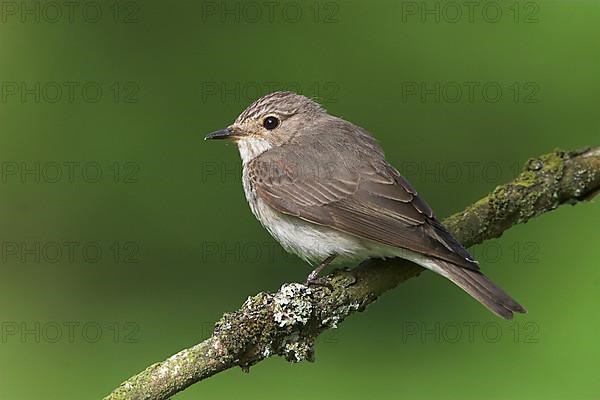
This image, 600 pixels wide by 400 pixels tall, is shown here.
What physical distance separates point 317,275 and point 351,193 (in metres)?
0.47

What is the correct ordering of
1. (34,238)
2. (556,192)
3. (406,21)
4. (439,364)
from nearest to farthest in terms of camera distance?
(556,192), (439,364), (34,238), (406,21)

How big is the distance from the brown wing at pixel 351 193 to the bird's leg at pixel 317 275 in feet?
0.63

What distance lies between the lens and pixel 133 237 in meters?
6.74

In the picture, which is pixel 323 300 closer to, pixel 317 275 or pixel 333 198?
pixel 317 275

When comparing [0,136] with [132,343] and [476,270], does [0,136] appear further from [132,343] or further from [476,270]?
[476,270]

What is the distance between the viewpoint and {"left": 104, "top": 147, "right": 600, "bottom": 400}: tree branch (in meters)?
3.83

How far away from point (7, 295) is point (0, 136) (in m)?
1.48

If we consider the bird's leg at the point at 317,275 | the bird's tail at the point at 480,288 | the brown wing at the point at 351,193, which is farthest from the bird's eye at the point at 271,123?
the bird's tail at the point at 480,288

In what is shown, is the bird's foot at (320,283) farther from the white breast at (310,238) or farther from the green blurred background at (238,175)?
the green blurred background at (238,175)

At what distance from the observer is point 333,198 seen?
498 cm

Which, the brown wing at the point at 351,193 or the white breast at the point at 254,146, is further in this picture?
the white breast at the point at 254,146

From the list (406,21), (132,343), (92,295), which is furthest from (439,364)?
(406,21)

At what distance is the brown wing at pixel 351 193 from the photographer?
468 centimetres

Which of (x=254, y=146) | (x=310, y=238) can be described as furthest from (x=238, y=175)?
(x=310, y=238)
